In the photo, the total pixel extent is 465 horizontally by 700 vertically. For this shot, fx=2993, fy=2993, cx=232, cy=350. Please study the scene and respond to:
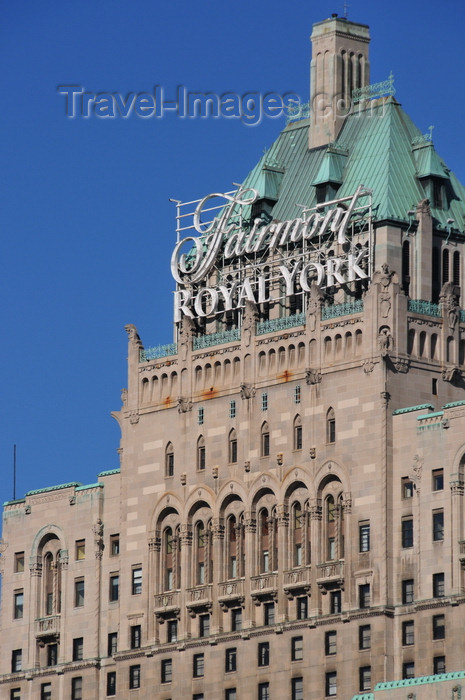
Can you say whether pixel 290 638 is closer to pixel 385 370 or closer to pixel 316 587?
pixel 316 587

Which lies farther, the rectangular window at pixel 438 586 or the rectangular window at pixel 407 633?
the rectangular window at pixel 407 633

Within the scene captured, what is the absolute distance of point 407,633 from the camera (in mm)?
194125

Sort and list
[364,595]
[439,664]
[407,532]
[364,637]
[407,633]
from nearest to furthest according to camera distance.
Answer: [439,664], [407,633], [364,637], [407,532], [364,595]

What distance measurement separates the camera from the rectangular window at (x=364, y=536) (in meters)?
198

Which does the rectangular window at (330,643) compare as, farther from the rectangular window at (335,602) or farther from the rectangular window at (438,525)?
the rectangular window at (438,525)

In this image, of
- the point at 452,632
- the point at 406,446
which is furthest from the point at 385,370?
the point at 452,632

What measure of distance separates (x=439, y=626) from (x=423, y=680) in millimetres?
10411

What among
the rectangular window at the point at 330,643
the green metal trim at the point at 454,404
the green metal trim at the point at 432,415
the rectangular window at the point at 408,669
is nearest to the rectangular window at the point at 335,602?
the rectangular window at the point at 330,643

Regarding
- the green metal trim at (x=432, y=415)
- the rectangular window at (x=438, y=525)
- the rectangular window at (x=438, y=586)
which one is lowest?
the rectangular window at (x=438, y=586)

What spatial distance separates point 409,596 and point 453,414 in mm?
12209

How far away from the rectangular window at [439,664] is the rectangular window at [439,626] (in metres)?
1.39

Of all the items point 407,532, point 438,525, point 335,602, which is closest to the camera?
point 438,525

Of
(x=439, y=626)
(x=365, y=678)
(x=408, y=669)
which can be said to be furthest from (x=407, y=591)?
(x=365, y=678)

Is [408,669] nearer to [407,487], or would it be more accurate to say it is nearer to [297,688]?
[297,688]
